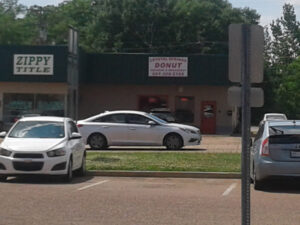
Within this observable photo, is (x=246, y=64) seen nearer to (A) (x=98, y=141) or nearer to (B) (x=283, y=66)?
(A) (x=98, y=141)

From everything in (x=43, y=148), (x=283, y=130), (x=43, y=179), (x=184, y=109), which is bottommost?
(x=43, y=179)

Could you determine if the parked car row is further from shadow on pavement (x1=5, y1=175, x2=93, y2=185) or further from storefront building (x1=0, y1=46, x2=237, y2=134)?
storefront building (x1=0, y1=46, x2=237, y2=134)

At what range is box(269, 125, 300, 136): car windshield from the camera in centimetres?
1418

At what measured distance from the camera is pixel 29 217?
34.5ft

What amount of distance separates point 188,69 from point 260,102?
120 feet

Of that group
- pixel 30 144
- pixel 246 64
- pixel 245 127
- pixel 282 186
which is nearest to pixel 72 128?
pixel 30 144

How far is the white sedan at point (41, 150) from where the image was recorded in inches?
616

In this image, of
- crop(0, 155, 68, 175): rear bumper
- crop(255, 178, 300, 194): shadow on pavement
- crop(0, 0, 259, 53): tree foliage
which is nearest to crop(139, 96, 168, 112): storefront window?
crop(0, 0, 259, 53): tree foliage

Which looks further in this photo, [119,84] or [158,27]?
[158,27]

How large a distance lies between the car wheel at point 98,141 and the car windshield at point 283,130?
13312mm

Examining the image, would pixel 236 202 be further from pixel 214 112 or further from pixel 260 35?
pixel 214 112

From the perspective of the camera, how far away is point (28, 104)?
137 ft

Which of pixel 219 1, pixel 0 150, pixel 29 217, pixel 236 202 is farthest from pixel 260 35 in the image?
pixel 219 1

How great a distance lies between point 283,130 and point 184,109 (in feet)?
98.9
